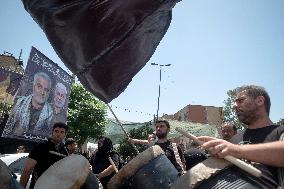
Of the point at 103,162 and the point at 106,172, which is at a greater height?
the point at 103,162

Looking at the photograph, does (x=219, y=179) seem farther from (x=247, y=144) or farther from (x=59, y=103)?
(x=59, y=103)

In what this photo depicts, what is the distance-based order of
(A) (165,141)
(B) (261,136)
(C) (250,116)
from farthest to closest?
(A) (165,141) → (C) (250,116) → (B) (261,136)

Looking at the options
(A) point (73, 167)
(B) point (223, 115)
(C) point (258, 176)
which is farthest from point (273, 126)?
(B) point (223, 115)

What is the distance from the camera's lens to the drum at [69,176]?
13.4ft

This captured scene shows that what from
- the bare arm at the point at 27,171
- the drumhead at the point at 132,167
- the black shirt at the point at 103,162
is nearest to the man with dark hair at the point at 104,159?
the black shirt at the point at 103,162

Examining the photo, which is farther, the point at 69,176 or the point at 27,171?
the point at 27,171

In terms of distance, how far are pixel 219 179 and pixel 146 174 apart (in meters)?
0.77

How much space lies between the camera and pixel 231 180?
6.89 ft

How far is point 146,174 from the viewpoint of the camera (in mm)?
2725

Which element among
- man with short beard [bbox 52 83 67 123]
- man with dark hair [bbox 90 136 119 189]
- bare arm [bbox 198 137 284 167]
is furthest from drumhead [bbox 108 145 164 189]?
man with short beard [bbox 52 83 67 123]

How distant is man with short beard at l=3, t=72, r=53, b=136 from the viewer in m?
12.2

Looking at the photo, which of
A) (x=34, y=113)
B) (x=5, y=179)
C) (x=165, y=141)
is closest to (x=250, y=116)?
(x=5, y=179)

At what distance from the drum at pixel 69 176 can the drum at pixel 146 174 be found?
53.6 inches

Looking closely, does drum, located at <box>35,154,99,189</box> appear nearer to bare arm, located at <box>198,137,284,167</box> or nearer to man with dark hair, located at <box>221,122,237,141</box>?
bare arm, located at <box>198,137,284,167</box>
